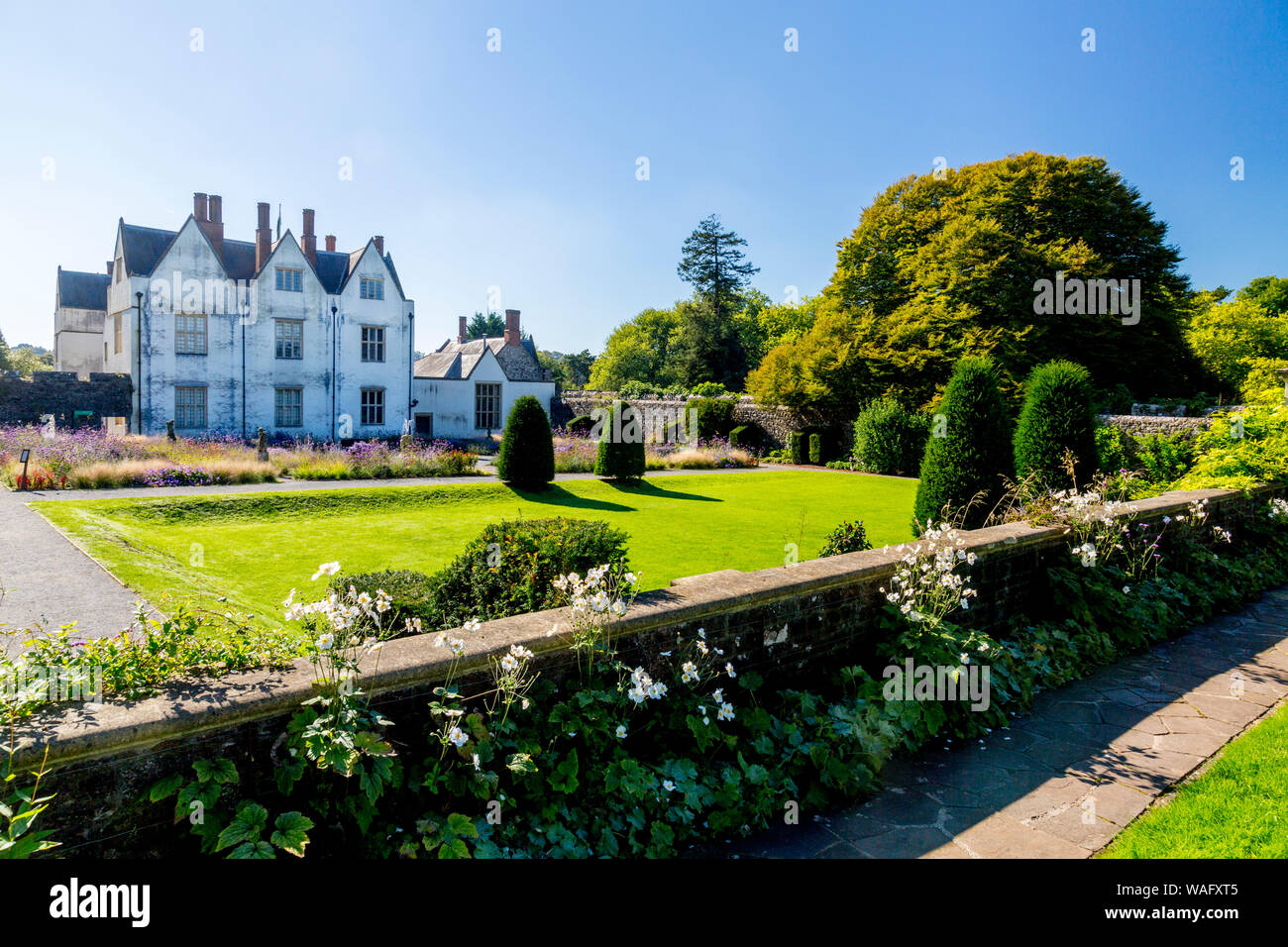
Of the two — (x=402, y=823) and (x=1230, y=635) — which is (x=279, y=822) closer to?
(x=402, y=823)

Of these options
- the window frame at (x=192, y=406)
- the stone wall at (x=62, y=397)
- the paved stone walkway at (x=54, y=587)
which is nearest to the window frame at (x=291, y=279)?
the window frame at (x=192, y=406)

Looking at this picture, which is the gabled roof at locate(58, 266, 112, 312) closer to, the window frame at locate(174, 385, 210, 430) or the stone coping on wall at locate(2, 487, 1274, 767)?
the window frame at locate(174, 385, 210, 430)

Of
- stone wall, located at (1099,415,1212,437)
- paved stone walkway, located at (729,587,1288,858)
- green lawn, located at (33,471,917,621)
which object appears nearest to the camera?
paved stone walkway, located at (729,587,1288,858)

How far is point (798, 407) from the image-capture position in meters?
28.7

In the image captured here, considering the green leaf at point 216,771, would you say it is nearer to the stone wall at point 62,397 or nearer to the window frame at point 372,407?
the stone wall at point 62,397

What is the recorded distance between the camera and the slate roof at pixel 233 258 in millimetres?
25234

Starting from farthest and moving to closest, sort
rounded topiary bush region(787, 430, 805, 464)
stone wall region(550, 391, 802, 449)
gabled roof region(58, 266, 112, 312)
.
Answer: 1. gabled roof region(58, 266, 112, 312)
2. stone wall region(550, 391, 802, 449)
3. rounded topiary bush region(787, 430, 805, 464)

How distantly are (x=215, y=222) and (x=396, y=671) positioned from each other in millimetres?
28855

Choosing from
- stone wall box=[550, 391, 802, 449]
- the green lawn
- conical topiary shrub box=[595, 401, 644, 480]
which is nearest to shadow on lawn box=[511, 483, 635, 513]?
the green lawn

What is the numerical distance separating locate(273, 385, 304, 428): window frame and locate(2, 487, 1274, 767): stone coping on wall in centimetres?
2679

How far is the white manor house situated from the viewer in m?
25.1

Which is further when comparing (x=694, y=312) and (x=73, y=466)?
(x=694, y=312)

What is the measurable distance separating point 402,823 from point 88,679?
1.27 metres
